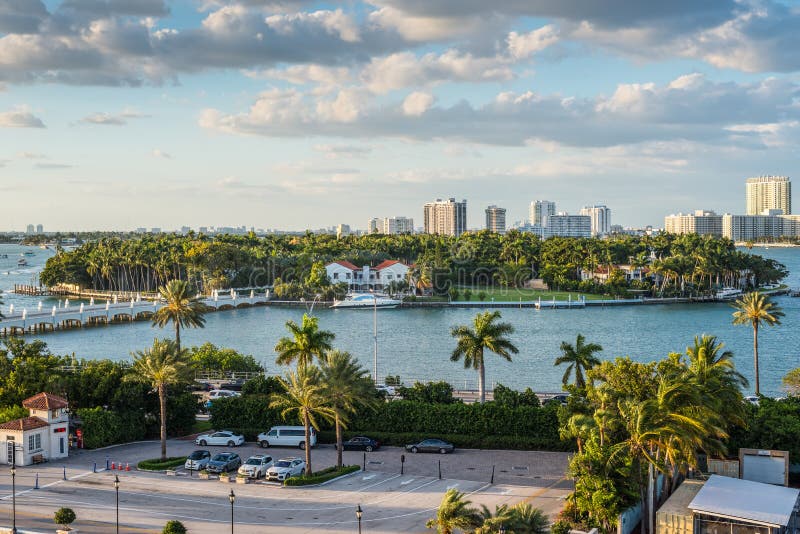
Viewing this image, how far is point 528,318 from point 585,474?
8739 centimetres

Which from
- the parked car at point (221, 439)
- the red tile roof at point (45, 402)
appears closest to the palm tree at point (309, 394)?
the parked car at point (221, 439)

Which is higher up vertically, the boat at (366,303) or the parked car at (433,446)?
the boat at (366,303)

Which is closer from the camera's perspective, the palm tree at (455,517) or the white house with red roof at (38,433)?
the palm tree at (455,517)

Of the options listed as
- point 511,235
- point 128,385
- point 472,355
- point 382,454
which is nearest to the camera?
point 382,454

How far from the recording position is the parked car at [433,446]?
40.0m

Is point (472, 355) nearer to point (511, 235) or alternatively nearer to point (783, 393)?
point (783, 393)

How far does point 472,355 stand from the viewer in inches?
1908

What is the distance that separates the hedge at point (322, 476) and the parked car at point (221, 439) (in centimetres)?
671

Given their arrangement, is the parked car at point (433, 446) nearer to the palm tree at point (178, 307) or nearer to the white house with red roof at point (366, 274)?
the palm tree at point (178, 307)

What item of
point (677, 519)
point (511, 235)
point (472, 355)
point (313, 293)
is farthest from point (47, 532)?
point (511, 235)

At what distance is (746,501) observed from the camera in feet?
91.5

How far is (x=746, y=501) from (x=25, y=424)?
30940 millimetres

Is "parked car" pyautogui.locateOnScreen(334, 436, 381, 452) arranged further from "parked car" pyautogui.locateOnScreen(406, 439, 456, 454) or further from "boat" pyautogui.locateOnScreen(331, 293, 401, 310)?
"boat" pyautogui.locateOnScreen(331, 293, 401, 310)

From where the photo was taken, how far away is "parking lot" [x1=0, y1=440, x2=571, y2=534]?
29.3 meters
